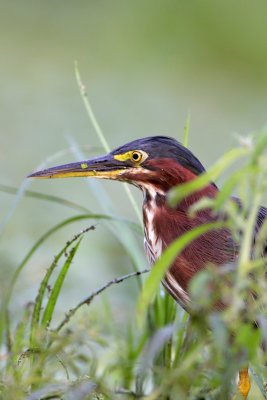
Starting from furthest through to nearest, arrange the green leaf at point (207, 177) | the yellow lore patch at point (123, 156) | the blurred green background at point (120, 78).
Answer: the blurred green background at point (120, 78) < the yellow lore patch at point (123, 156) < the green leaf at point (207, 177)

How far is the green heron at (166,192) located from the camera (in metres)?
3.15

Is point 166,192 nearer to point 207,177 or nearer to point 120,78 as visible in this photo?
point 207,177

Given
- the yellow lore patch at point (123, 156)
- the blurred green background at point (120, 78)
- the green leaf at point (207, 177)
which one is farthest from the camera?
Answer: the blurred green background at point (120, 78)

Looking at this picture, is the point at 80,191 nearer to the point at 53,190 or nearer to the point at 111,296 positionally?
Answer: the point at 53,190

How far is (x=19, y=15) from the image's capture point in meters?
8.39

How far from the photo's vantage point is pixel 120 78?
304 inches

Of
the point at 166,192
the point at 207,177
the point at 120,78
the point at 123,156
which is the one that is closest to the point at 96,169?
the point at 123,156

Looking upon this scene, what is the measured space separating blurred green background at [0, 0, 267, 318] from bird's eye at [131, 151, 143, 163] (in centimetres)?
256

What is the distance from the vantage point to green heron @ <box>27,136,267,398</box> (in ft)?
10.3

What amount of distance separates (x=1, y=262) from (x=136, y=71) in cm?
319

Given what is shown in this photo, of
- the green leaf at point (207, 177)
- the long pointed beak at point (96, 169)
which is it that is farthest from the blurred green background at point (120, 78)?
the green leaf at point (207, 177)

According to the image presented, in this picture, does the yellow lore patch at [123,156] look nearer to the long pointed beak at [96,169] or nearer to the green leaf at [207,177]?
the long pointed beak at [96,169]

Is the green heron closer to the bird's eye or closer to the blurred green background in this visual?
the bird's eye

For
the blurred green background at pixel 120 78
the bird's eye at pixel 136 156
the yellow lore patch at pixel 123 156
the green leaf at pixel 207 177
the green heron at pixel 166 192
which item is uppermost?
the green leaf at pixel 207 177
